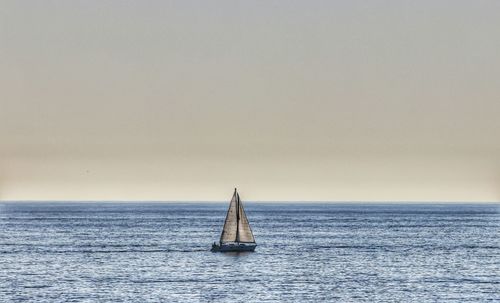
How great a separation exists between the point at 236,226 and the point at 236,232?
104 centimetres

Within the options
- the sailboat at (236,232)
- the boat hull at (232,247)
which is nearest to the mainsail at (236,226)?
the sailboat at (236,232)

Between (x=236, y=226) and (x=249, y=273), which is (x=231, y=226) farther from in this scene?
(x=249, y=273)

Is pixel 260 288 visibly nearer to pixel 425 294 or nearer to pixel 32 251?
pixel 425 294

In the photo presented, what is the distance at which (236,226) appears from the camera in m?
182

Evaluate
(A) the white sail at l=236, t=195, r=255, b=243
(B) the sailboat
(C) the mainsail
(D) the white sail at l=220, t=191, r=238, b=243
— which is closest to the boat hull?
(B) the sailboat

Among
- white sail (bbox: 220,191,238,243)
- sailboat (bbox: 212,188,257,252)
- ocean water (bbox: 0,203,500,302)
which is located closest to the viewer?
ocean water (bbox: 0,203,500,302)

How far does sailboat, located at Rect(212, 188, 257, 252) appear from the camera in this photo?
579 feet

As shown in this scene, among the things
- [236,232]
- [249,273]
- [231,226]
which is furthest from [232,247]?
[249,273]

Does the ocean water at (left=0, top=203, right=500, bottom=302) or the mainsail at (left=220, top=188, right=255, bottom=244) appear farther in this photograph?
the mainsail at (left=220, top=188, right=255, bottom=244)

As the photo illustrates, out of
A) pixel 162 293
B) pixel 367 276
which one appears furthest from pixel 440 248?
pixel 162 293

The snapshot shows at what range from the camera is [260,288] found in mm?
121000

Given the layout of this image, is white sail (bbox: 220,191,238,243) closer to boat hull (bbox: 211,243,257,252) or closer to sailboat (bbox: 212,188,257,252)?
sailboat (bbox: 212,188,257,252)

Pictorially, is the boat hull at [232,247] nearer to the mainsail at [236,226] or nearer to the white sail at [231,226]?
the mainsail at [236,226]

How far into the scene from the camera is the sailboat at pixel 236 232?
177m
